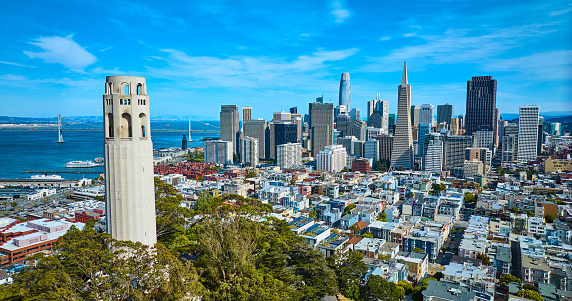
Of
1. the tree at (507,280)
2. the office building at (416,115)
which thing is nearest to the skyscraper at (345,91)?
the office building at (416,115)

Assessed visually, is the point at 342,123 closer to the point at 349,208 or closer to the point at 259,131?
the point at 259,131

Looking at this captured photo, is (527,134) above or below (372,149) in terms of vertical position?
above

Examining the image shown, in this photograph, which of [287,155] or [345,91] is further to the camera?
[345,91]

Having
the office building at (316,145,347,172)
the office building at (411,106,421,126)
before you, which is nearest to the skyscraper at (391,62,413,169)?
the office building at (316,145,347,172)

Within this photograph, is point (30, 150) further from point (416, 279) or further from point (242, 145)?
point (416, 279)

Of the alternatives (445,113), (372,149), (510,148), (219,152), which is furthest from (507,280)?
(445,113)

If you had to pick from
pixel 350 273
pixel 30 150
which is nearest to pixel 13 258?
pixel 350 273

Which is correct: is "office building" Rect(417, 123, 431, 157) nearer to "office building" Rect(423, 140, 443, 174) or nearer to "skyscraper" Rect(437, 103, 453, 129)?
"office building" Rect(423, 140, 443, 174)
